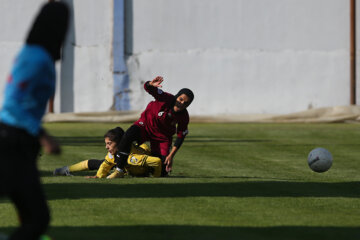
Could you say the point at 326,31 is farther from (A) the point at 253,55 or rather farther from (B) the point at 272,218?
(B) the point at 272,218

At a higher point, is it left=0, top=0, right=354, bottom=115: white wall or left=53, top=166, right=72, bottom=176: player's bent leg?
left=0, top=0, right=354, bottom=115: white wall

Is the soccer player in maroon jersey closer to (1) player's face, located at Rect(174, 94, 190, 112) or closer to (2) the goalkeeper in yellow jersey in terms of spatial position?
(1) player's face, located at Rect(174, 94, 190, 112)

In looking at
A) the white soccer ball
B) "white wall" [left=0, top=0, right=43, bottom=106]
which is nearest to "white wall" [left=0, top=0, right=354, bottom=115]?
"white wall" [left=0, top=0, right=43, bottom=106]

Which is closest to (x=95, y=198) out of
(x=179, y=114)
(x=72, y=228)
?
(x=72, y=228)

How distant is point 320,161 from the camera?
40.2 feet

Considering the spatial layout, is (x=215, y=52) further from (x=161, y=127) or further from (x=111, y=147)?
(x=111, y=147)

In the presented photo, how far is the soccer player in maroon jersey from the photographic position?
37.2ft

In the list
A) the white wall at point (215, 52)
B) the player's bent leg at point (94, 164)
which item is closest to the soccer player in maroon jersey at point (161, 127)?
the player's bent leg at point (94, 164)

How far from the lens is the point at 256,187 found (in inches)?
399

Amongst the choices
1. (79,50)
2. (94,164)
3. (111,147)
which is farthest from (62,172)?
(79,50)

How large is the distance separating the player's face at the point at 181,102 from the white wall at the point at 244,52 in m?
18.5

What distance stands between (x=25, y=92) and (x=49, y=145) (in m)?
0.39

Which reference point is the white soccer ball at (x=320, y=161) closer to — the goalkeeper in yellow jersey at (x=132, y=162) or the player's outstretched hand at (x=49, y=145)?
the goalkeeper in yellow jersey at (x=132, y=162)

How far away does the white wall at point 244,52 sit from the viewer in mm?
30078
